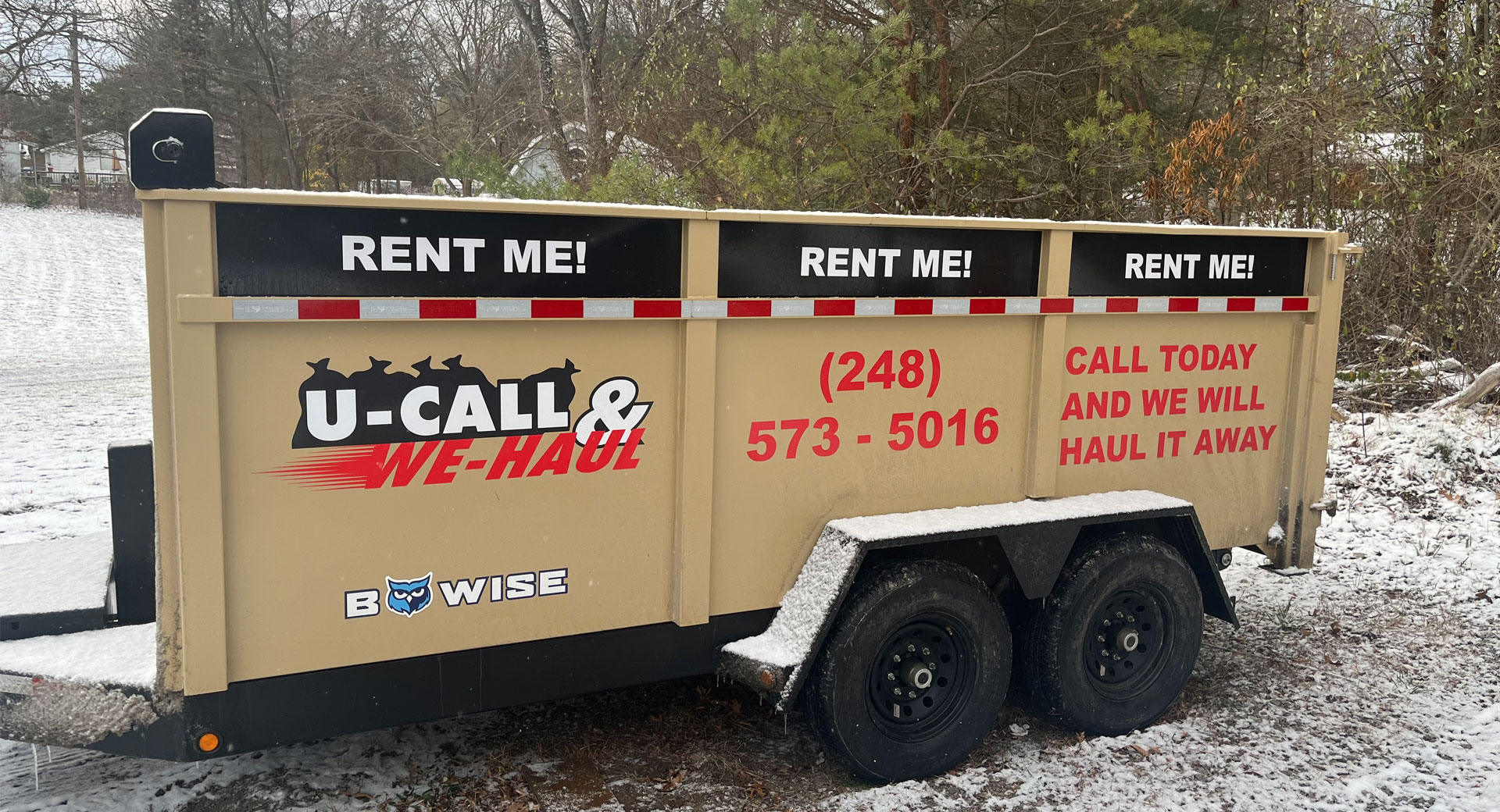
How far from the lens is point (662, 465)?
349 centimetres

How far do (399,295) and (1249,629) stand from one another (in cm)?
468

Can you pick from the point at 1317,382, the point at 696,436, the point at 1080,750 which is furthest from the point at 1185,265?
the point at 696,436

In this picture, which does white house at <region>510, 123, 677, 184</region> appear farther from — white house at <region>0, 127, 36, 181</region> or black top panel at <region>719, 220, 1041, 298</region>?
white house at <region>0, 127, 36, 181</region>

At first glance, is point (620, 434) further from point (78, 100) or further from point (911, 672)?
point (78, 100)

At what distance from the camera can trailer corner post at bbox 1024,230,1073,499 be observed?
4102 mm

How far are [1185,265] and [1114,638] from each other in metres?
1.55

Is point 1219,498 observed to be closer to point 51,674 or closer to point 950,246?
point 950,246

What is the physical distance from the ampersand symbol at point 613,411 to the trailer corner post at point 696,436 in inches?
6.3

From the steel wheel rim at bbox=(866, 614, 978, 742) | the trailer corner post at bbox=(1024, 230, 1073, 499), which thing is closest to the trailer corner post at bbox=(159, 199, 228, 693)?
the steel wheel rim at bbox=(866, 614, 978, 742)

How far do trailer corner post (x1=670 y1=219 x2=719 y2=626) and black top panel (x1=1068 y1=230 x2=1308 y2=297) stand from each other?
1549 millimetres

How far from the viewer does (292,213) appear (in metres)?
2.85

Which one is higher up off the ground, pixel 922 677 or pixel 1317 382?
pixel 1317 382

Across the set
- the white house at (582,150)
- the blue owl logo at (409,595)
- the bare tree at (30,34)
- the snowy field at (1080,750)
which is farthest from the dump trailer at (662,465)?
the bare tree at (30,34)

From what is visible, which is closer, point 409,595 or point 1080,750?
point 409,595
